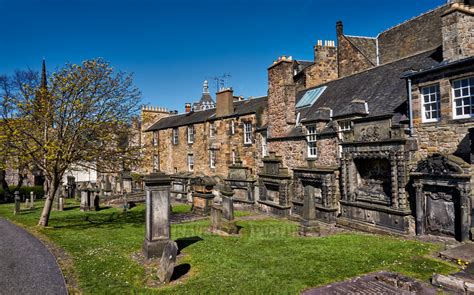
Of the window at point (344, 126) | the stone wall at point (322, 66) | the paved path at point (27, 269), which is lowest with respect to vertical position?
the paved path at point (27, 269)

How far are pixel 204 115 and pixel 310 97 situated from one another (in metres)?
12.9

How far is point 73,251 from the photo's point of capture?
9883 mm

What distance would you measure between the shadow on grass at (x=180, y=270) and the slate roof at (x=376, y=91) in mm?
10699

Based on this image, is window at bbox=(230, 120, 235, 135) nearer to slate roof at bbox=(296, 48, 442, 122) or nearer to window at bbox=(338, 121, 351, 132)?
slate roof at bbox=(296, 48, 442, 122)

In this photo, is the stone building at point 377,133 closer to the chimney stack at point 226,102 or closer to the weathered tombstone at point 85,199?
the chimney stack at point 226,102

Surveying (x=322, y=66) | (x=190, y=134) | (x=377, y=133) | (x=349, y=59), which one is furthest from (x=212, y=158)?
(x=377, y=133)

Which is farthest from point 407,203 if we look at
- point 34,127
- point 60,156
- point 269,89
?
point 34,127

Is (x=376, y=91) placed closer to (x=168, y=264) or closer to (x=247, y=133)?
(x=247, y=133)

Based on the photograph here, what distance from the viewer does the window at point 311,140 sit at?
1755 cm

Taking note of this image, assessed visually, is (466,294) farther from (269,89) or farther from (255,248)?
(269,89)

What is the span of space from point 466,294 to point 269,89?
17.0 meters

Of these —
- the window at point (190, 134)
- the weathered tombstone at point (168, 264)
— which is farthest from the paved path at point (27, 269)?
the window at point (190, 134)

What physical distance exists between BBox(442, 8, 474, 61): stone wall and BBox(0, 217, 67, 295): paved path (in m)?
15.7

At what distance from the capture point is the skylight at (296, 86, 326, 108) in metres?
20.4
